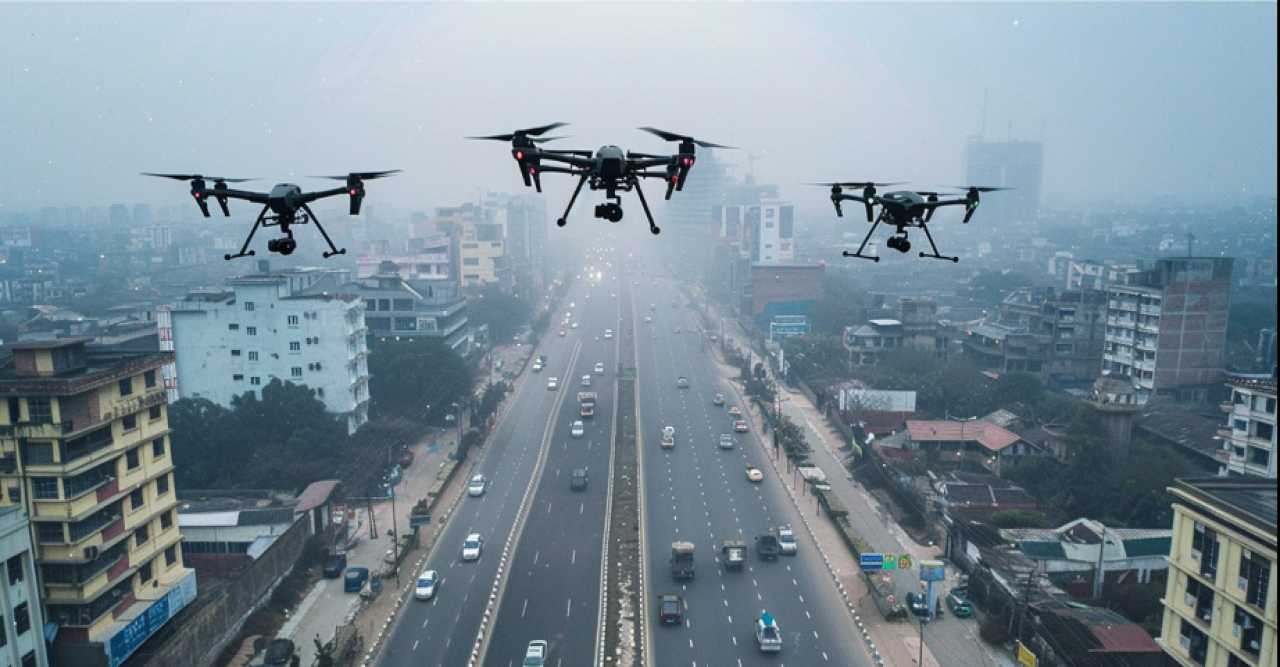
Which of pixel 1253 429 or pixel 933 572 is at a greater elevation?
pixel 1253 429

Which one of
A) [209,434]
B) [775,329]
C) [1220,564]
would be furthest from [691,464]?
[775,329]

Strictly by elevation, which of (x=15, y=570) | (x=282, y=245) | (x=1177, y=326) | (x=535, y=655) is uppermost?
(x=282, y=245)

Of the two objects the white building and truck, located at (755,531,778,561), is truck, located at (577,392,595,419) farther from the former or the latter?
truck, located at (755,531,778,561)

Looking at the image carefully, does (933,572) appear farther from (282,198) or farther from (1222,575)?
(282,198)

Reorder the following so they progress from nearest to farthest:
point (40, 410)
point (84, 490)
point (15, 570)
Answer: point (15, 570), point (40, 410), point (84, 490)

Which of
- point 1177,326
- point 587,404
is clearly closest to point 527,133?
point 587,404

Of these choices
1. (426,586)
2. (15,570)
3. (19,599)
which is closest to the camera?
(19,599)
